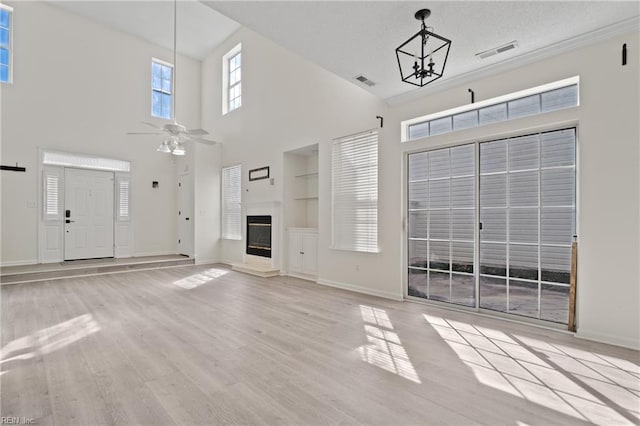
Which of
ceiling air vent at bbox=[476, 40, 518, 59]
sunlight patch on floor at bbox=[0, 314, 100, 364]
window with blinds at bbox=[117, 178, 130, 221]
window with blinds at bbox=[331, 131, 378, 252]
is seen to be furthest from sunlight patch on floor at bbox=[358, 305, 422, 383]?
window with blinds at bbox=[117, 178, 130, 221]

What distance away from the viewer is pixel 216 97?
8.84 m

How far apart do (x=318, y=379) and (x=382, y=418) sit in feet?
1.95

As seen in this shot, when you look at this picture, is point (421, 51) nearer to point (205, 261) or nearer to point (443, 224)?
point (443, 224)

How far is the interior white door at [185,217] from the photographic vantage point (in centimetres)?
811

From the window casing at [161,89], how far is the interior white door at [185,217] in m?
1.96

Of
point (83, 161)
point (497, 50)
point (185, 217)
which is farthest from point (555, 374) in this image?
point (83, 161)

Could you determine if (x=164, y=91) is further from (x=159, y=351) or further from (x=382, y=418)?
(x=382, y=418)

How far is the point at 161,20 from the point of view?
25.2 ft

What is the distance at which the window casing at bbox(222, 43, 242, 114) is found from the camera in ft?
27.2

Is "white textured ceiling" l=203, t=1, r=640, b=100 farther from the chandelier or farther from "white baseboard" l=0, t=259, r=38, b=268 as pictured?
"white baseboard" l=0, t=259, r=38, b=268

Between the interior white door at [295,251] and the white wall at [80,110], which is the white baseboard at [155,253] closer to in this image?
the white wall at [80,110]

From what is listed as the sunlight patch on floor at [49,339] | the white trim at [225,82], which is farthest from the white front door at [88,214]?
the sunlight patch on floor at [49,339]

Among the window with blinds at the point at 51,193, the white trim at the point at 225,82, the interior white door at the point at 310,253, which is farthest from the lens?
the white trim at the point at 225,82

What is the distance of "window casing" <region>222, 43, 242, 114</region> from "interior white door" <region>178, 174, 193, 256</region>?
7.75 ft
